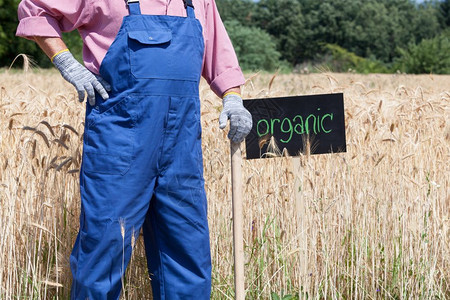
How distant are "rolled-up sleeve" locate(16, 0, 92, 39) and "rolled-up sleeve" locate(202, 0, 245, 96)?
436 millimetres

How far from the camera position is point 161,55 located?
173cm

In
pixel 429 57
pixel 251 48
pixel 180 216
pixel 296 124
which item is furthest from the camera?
pixel 251 48

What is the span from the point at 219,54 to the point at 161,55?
321mm

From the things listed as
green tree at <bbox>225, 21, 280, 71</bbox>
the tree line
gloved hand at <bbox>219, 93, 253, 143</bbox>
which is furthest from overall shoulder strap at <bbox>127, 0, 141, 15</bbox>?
the tree line

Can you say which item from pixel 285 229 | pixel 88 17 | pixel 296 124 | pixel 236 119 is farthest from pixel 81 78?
pixel 285 229

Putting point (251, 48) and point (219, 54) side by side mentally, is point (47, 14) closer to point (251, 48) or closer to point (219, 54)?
point (219, 54)

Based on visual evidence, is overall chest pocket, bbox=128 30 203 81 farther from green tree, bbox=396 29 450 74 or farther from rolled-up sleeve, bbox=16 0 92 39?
green tree, bbox=396 29 450 74

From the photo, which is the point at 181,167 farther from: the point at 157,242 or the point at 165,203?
the point at 157,242

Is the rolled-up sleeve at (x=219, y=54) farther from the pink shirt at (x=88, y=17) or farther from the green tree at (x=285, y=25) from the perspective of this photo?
the green tree at (x=285, y=25)

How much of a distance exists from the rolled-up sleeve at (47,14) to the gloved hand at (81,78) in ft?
0.28

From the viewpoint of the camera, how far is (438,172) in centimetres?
298

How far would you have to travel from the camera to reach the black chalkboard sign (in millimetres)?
2311

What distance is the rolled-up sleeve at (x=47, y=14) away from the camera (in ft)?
5.80

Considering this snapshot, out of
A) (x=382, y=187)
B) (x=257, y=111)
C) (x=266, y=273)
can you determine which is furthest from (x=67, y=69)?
(x=382, y=187)
